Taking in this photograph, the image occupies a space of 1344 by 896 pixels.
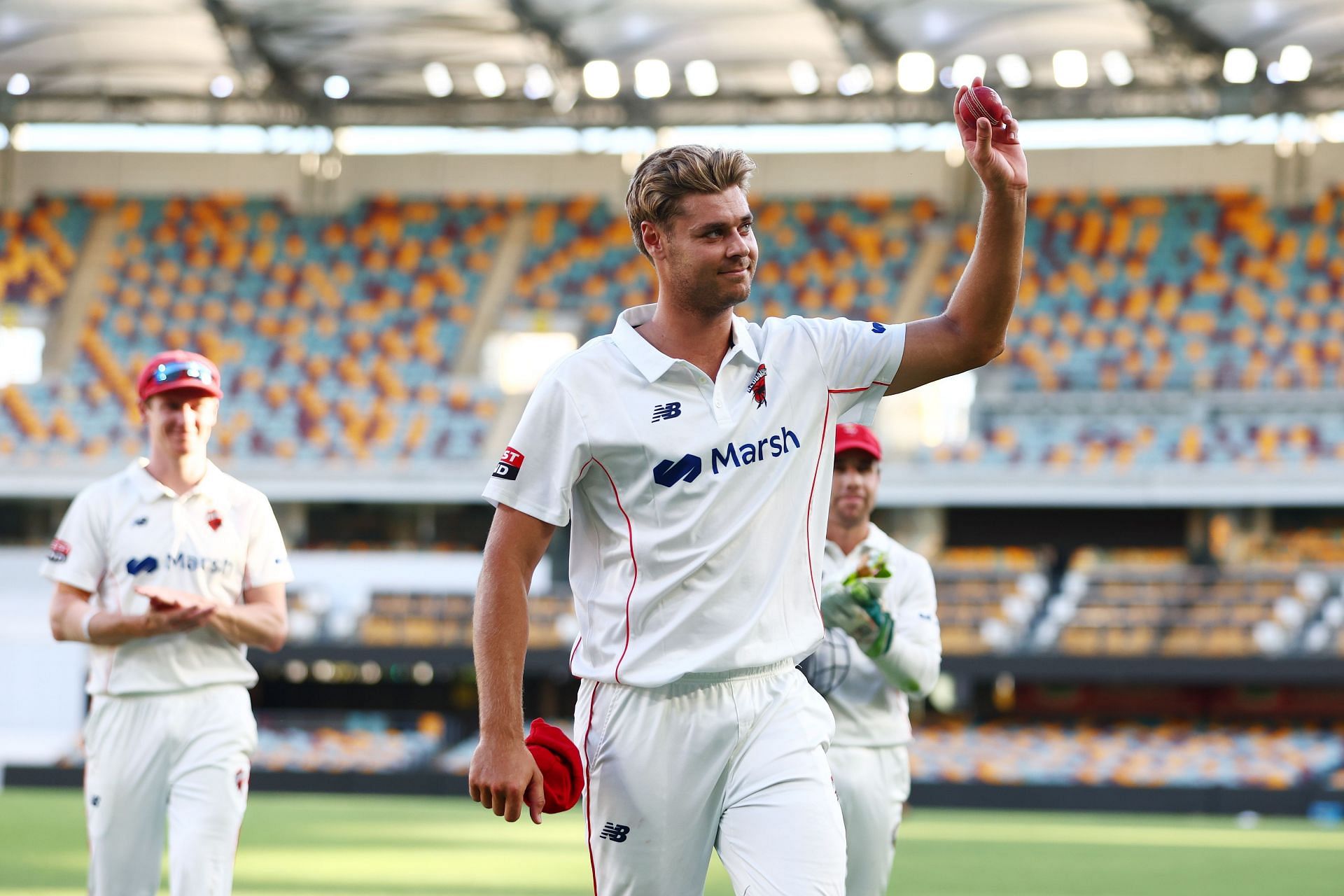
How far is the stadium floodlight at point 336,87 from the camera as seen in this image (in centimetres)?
2870

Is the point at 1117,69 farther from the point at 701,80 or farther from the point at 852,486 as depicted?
the point at 852,486

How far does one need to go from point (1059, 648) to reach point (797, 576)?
19.8 m

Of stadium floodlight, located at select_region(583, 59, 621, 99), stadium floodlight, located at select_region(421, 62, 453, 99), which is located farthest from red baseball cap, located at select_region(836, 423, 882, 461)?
stadium floodlight, located at select_region(421, 62, 453, 99)

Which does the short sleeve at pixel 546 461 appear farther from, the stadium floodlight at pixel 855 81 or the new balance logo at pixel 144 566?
the stadium floodlight at pixel 855 81

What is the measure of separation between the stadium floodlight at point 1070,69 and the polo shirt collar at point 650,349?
2492 centimetres

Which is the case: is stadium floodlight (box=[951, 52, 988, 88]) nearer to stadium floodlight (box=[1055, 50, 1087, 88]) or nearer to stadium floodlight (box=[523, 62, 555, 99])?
stadium floodlight (box=[1055, 50, 1087, 88])

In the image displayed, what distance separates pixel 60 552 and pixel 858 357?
10.6 ft

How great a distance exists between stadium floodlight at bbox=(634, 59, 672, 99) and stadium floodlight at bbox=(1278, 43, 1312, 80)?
951 centimetres

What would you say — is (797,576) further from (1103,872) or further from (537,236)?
(537,236)

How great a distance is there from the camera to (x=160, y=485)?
6.04 metres

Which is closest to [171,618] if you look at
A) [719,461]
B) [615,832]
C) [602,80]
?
[615,832]

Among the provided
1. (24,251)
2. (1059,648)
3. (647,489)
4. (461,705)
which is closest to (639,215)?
(647,489)

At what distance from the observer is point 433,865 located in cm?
1401

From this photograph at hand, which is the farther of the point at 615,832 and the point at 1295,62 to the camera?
the point at 1295,62
